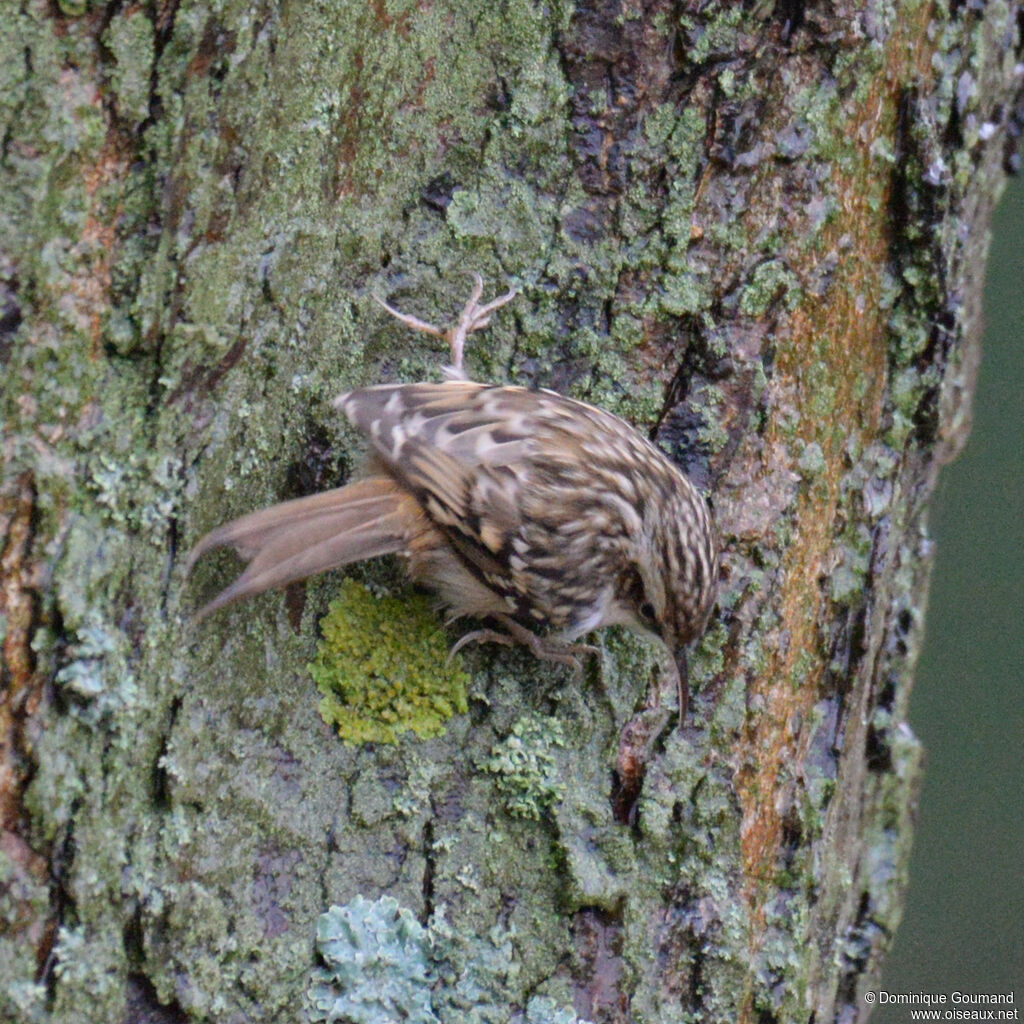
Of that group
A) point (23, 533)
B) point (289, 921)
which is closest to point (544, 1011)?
point (289, 921)

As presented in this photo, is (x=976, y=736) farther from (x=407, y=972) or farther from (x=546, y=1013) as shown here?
(x=407, y=972)

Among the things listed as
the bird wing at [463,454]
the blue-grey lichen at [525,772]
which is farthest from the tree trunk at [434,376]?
the bird wing at [463,454]

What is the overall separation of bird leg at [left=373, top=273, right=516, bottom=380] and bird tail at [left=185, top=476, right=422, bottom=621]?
274 mm

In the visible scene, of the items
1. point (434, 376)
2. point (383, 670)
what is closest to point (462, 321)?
point (434, 376)

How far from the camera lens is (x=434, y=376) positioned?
208 centimetres

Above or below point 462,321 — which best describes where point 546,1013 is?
below

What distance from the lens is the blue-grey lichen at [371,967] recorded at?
1852 millimetres

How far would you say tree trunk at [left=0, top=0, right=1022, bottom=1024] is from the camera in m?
1.58

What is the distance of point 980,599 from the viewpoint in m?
4.08

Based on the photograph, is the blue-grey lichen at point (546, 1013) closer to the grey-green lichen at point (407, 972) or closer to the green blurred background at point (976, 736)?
the grey-green lichen at point (407, 972)

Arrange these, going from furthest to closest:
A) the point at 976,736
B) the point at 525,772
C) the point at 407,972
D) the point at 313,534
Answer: the point at 976,736, the point at 525,772, the point at 407,972, the point at 313,534

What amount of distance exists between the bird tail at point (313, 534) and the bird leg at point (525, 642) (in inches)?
9.0

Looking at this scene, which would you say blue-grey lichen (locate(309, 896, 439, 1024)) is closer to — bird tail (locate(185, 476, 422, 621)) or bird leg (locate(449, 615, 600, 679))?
bird leg (locate(449, 615, 600, 679))

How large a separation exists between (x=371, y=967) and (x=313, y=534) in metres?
0.68
